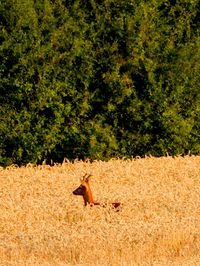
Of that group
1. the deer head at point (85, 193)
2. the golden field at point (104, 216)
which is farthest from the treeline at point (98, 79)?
the deer head at point (85, 193)

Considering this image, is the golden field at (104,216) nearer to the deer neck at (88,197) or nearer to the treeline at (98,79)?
the deer neck at (88,197)

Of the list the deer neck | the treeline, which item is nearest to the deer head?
the deer neck

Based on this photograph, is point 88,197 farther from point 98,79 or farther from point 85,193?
point 98,79

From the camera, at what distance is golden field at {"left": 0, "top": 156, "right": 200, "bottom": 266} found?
792 centimetres

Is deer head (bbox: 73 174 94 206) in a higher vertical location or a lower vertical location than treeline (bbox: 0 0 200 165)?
lower

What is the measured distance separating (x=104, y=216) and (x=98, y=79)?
582cm

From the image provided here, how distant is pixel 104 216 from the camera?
9.40 metres

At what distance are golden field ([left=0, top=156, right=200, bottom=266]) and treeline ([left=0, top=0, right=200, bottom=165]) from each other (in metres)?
1.13

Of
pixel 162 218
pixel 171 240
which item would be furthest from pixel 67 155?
pixel 171 240

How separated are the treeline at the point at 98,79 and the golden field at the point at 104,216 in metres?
1.13

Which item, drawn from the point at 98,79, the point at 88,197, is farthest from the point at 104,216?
the point at 98,79

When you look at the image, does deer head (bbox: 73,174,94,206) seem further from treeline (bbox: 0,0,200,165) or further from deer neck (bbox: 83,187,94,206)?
treeline (bbox: 0,0,200,165)

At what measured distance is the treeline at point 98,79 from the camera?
47.1 ft

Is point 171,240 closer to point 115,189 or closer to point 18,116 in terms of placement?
point 115,189
